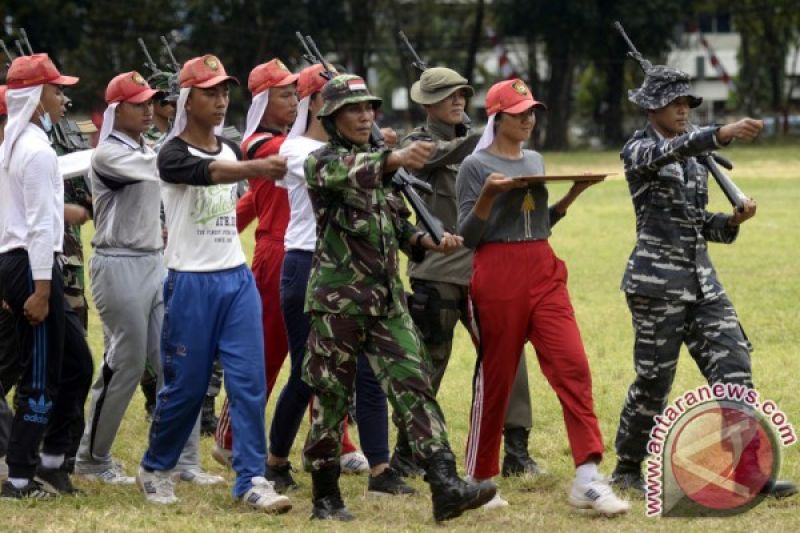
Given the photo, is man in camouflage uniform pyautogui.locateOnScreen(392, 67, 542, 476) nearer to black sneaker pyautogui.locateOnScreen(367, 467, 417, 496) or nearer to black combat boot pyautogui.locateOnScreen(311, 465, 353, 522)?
black sneaker pyautogui.locateOnScreen(367, 467, 417, 496)

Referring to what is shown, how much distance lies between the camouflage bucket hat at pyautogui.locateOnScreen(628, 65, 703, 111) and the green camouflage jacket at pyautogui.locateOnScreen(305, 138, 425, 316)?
151cm

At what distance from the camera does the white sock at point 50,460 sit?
7879 mm

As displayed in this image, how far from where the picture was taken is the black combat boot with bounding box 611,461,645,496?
8008 mm

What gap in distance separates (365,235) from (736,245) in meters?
14.0

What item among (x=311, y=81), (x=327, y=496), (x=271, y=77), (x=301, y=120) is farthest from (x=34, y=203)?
(x=327, y=496)

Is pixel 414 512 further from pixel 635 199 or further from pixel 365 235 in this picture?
pixel 635 199

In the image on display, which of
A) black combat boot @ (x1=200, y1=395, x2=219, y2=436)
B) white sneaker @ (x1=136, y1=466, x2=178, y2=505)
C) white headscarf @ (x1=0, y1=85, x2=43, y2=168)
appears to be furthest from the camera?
black combat boot @ (x1=200, y1=395, x2=219, y2=436)

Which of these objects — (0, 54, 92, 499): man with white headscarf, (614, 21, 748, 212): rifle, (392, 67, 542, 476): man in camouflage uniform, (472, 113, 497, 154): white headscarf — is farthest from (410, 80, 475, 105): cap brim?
(0, 54, 92, 499): man with white headscarf

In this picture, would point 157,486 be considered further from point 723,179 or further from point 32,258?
point 723,179

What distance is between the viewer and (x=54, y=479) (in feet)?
25.8

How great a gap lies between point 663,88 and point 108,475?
3486 millimetres

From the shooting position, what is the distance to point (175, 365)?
7441mm

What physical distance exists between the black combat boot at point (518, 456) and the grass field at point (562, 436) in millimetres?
121

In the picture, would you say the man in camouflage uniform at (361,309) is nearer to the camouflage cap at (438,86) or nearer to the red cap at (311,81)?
the red cap at (311,81)
